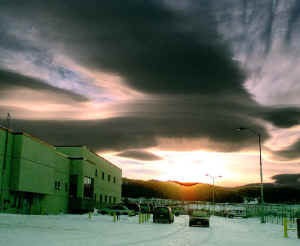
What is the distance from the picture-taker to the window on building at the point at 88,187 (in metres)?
66.2

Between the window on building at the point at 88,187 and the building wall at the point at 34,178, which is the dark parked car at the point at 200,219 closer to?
the building wall at the point at 34,178

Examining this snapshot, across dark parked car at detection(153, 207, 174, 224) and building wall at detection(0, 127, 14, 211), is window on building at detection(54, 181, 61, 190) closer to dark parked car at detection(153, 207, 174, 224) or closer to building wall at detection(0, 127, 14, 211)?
building wall at detection(0, 127, 14, 211)

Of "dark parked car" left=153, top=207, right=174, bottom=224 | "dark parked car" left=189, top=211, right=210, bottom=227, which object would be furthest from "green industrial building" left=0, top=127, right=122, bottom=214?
"dark parked car" left=189, top=211, right=210, bottom=227

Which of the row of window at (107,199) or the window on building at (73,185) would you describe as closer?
the window on building at (73,185)

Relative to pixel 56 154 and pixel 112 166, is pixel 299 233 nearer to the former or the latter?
pixel 56 154

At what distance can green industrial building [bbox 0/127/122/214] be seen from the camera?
137 ft

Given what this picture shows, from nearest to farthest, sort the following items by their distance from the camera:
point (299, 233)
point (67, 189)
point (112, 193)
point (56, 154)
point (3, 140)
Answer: point (299, 233), point (3, 140), point (56, 154), point (67, 189), point (112, 193)

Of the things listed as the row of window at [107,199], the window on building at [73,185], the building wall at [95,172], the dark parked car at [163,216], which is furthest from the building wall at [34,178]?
the row of window at [107,199]

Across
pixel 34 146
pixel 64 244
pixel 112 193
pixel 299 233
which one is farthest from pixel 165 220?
pixel 112 193

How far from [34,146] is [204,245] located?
33.2 meters

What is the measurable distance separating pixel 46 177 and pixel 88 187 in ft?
62.5

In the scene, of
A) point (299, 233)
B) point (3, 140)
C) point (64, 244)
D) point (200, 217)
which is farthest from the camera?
point (3, 140)

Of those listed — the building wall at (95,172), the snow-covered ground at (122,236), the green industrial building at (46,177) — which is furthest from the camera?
the building wall at (95,172)

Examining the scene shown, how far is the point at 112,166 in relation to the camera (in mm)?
91562
